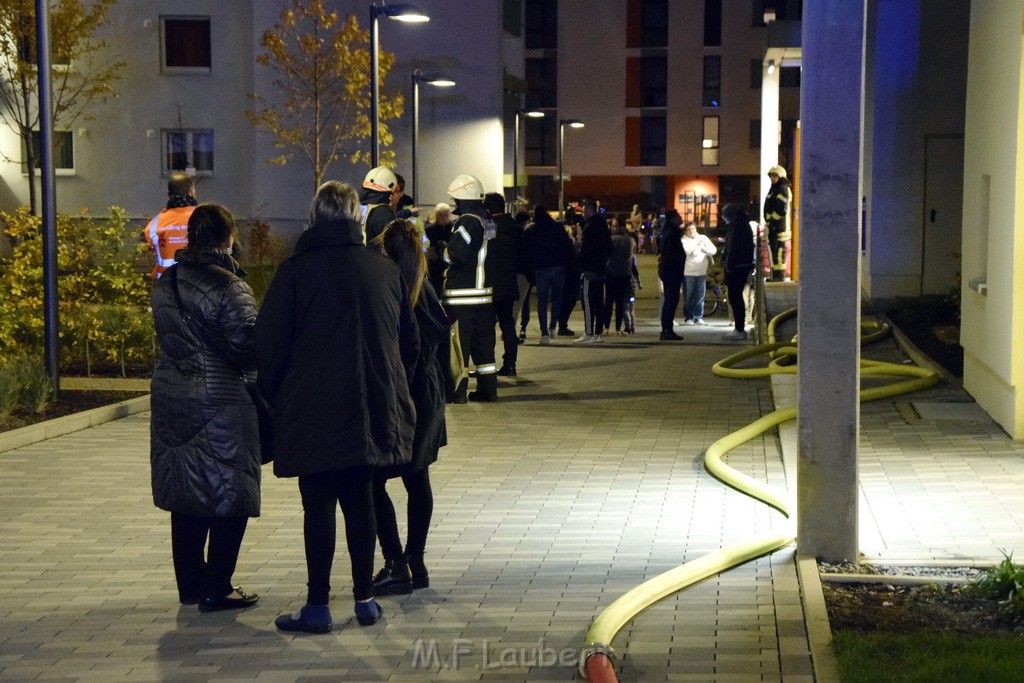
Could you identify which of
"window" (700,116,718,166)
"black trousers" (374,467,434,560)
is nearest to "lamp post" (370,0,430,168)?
"black trousers" (374,467,434,560)

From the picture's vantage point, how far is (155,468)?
6691mm

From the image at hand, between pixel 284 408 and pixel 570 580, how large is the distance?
1.85m

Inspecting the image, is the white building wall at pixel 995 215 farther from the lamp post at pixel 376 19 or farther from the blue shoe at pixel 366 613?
the lamp post at pixel 376 19

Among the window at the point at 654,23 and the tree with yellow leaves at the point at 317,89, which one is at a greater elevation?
the window at the point at 654,23

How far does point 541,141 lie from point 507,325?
65.3m

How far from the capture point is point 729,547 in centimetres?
773

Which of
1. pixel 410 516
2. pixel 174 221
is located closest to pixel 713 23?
pixel 174 221

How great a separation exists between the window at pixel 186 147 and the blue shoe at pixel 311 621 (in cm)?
3603

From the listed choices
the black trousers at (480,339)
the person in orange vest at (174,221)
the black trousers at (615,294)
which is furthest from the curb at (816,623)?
the black trousers at (615,294)

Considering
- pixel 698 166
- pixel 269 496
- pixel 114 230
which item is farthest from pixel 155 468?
pixel 698 166

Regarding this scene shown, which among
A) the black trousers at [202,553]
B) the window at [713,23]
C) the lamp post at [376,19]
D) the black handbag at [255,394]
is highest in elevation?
the window at [713,23]

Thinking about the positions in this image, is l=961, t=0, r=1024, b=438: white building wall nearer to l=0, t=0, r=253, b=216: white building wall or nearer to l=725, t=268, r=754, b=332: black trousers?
l=725, t=268, r=754, b=332: black trousers

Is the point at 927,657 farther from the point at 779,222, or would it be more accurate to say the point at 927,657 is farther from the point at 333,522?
the point at 779,222

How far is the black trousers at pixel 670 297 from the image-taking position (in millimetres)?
22000
